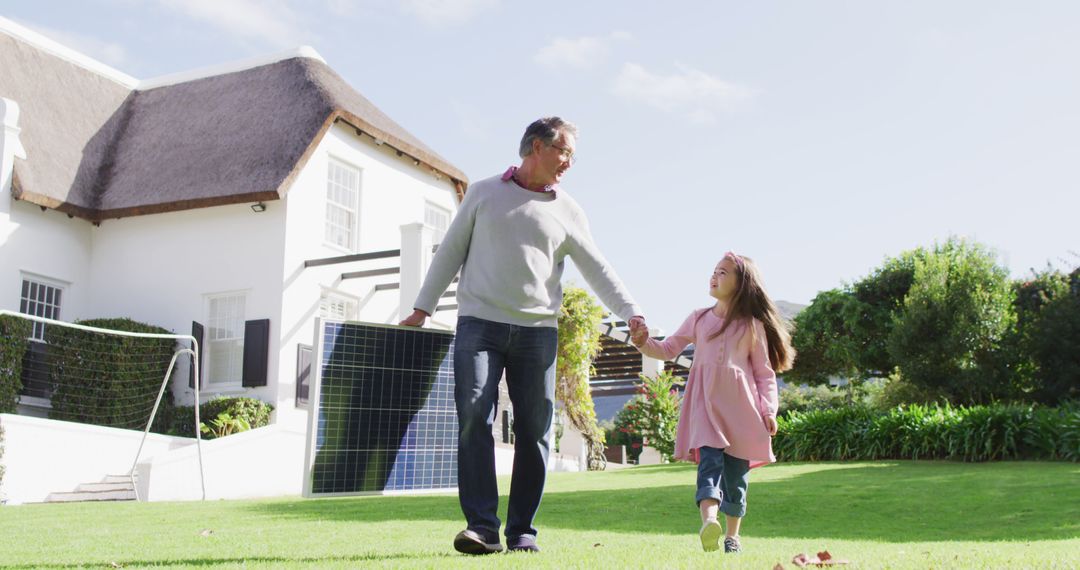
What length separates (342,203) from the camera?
55.9 ft

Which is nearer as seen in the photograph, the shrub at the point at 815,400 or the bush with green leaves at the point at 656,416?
the bush with green leaves at the point at 656,416

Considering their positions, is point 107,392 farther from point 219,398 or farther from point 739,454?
point 739,454

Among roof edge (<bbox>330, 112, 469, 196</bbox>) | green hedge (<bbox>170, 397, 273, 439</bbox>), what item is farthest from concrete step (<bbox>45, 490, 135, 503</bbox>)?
roof edge (<bbox>330, 112, 469, 196</bbox>)

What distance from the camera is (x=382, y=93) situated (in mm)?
19234

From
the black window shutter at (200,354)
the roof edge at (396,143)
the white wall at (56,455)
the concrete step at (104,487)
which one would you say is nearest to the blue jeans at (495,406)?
the white wall at (56,455)

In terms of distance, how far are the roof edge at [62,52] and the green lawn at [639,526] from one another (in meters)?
11.2

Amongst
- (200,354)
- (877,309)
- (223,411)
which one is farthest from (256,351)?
(877,309)

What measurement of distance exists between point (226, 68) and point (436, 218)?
480 centimetres

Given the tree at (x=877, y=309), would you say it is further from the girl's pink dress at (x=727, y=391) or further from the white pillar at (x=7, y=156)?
the girl's pink dress at (x=727, y=391)

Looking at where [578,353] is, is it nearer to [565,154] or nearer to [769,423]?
[769,423]

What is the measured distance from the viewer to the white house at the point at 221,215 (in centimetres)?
1509

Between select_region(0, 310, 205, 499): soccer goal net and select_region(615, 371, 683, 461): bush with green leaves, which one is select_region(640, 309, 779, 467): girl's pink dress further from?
select_region(615, 371, 683, 461): bush with green leaves

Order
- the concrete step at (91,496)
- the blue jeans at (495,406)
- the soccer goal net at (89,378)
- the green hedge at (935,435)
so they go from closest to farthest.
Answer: the blue jeans at (495,406)
the concrete step at (91,496)
the green hedge at (935,435)
the soccer goal net at (89,378)

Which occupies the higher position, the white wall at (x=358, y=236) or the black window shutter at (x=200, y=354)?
the white wall at (x=358, y=236)
